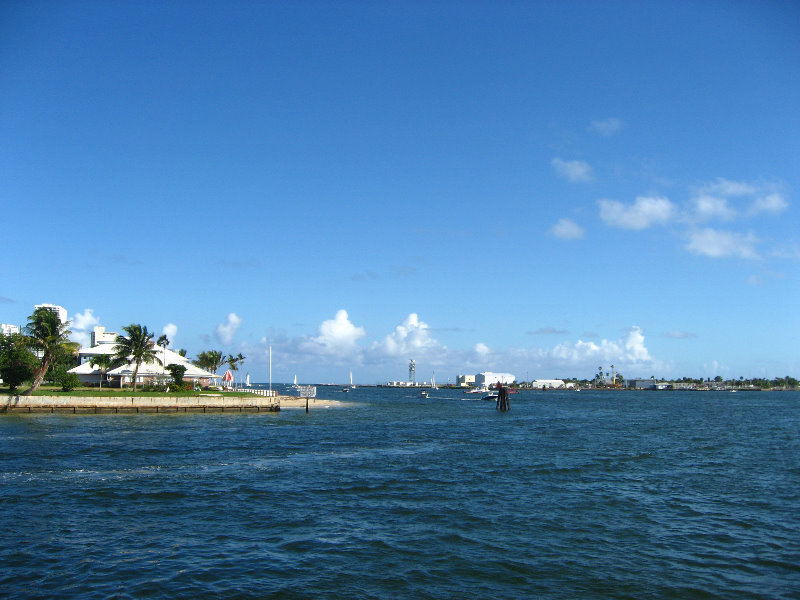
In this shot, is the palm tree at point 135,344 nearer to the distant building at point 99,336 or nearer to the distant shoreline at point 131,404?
the distant shoreline at point 131,404

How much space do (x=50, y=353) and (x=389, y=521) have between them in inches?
2549

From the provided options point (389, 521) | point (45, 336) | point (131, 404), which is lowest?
point (389, 521)

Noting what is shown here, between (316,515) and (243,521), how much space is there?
8.33 ft

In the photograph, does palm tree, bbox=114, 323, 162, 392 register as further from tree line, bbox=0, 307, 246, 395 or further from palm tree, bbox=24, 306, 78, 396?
palm tree, bbox=24, 306, 78, 396

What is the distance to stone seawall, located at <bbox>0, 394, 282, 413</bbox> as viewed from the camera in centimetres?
6159

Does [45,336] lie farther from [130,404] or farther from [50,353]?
[130,404]

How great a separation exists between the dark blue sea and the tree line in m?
30.7

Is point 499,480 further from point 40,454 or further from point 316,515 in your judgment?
point 40,454

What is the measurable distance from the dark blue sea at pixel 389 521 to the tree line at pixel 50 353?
30.7 meters

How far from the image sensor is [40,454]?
3388 cm

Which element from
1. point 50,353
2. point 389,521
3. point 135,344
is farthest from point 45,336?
point 389,521

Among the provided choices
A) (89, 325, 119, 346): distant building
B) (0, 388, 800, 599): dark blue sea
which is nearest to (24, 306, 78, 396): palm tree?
(0, 388, 800, 599): dark blue sea

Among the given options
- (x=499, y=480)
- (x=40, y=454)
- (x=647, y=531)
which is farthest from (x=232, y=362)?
(x=647, y=531)

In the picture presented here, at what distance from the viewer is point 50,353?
7150cm
